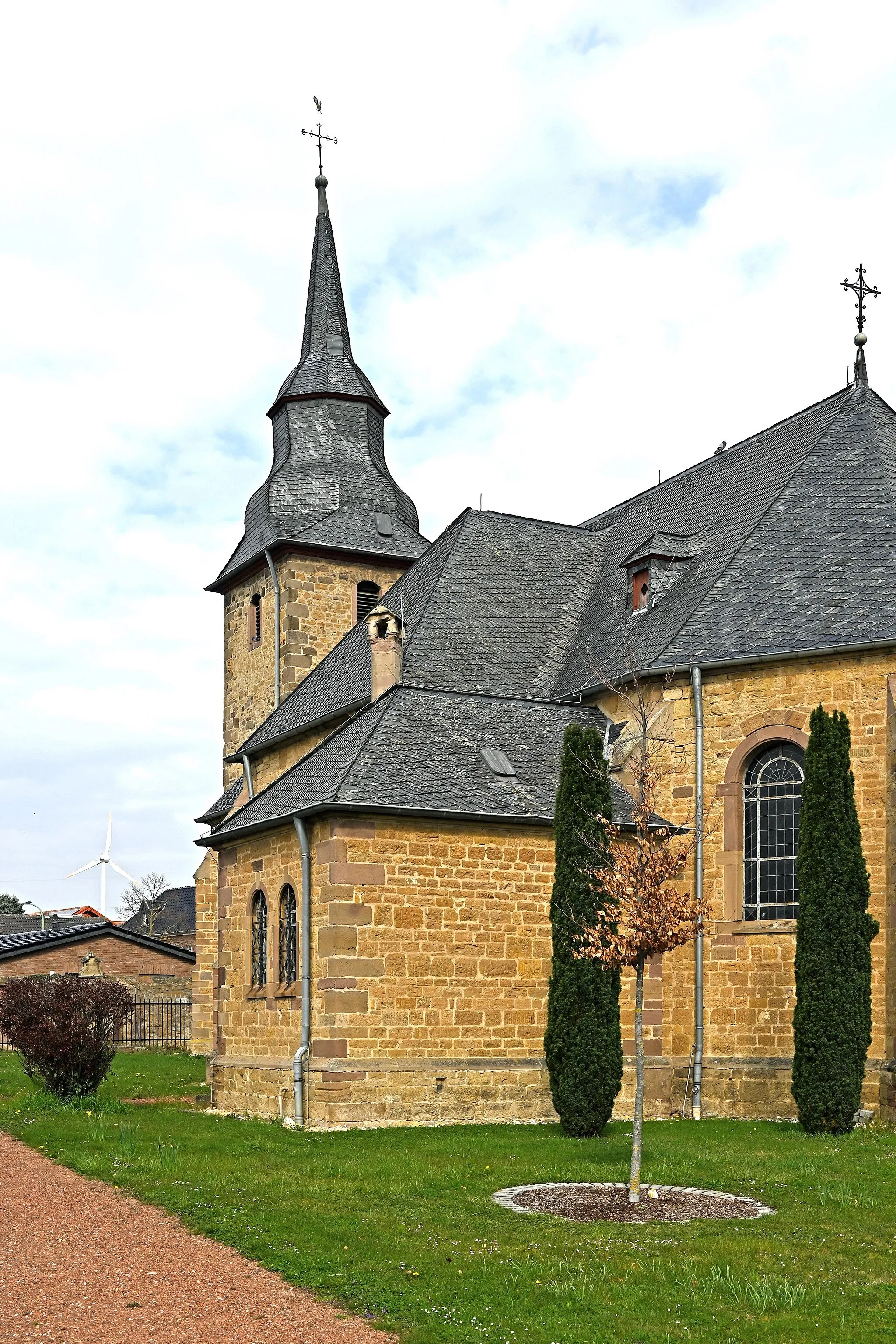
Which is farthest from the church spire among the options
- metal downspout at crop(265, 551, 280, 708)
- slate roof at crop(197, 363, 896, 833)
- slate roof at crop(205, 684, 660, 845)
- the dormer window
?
slate roof at crop(205, 684, 660, 845)

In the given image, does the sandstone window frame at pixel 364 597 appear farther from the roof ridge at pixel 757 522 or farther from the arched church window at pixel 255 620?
the roof ridge at pixel 757 522

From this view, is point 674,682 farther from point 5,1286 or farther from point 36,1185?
point 5,1286

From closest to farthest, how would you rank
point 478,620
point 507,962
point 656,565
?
point 507,962
point 656,565
point 478,620

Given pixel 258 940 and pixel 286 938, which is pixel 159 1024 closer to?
pixel 258 940

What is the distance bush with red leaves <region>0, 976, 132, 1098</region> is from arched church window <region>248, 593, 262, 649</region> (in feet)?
51.9

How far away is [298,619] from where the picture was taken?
103 feet

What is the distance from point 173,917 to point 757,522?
62240 mm

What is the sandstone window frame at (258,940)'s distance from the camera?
19911mm

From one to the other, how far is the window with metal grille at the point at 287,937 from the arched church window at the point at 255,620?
14873 mm

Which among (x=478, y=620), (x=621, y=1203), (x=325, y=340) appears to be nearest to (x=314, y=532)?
(x=325, y=340)

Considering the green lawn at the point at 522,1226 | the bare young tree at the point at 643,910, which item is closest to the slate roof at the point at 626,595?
the green lawn at the point at 522,1226

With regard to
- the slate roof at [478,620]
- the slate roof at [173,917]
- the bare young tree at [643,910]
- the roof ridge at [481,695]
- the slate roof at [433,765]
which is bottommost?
the slate roof at [173,917]

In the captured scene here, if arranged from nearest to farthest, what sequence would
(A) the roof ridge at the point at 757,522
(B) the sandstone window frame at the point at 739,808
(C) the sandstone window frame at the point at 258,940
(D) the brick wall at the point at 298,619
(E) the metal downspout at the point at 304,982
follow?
(E) the metal downspout at the point at 304,982
(B) the sandstone window frame at the point at 739,808
(C) the sandstone window frame at the point at 258,940
(A) the roof ridge at the point at 757,522
(D) the brick wall at the point at 298,619

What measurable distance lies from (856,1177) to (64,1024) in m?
9.93
